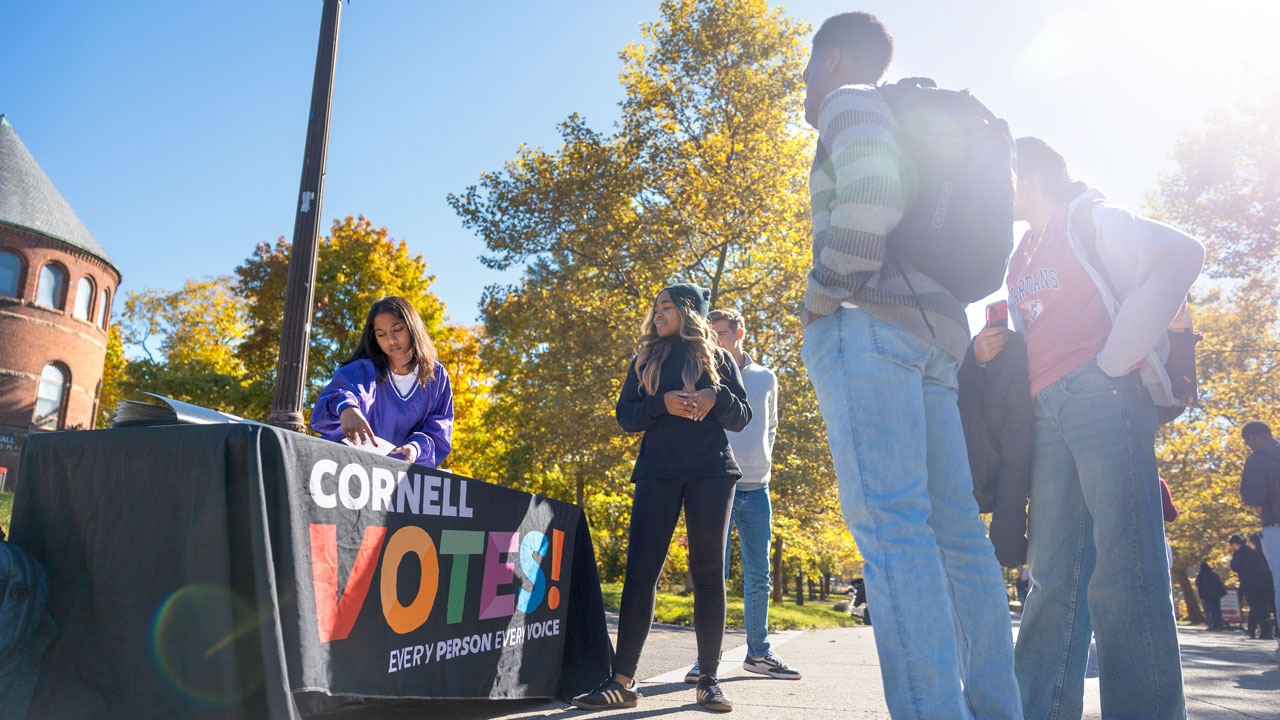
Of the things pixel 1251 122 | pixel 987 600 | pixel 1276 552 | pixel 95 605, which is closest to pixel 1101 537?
pixel 987 600

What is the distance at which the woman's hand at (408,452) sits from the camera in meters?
3.53

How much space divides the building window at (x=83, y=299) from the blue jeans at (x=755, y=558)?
41884mm

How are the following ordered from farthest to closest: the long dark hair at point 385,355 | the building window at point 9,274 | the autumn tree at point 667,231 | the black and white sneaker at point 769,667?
the building window at point 9,274 < the autumn tree at point 667,231 < the black and white sneaker at point 769,667 < the long dark hair at point 385,355

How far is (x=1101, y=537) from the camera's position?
2.50 m

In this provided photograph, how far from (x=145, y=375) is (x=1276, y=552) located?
30908 mm

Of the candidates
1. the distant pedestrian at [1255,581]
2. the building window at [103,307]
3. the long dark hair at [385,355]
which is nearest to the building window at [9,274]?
the building window at [103,307]

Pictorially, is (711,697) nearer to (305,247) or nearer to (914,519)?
(914,519)

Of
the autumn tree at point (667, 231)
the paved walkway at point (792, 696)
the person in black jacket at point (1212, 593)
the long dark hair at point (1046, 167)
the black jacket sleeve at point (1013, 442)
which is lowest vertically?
the person in black jacket at point (1212, 593)

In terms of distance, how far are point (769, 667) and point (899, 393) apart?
3.23 meters

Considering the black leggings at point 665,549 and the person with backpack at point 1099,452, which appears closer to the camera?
the person with backpack at point 1099,452

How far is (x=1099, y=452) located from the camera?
2.54 meters

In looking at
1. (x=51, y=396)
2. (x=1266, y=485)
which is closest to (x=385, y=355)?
(x=1266, y=485)

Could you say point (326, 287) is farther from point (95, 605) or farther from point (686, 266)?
point (95, 605)

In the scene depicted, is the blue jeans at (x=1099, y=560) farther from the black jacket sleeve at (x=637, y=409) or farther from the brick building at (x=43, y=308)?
the brick building at (x=43, y=308)
